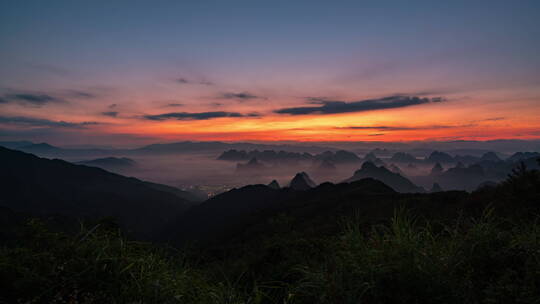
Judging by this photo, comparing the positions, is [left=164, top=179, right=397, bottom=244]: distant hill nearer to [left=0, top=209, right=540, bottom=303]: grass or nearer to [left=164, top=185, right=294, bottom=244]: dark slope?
[left=164, top=185, right=294, bottom=244]: dark slope

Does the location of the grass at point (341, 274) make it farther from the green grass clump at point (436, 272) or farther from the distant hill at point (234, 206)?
the distant hill at point (234, 206)

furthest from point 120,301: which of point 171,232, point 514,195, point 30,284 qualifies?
point 171,232

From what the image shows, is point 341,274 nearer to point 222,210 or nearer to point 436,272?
point 436,272

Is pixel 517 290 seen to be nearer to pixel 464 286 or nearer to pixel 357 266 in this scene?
pixel 464 286

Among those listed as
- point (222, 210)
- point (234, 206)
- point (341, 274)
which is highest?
point (341, 274)

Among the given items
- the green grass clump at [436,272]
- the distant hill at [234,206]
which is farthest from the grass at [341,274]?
the distant hill at [234,206]

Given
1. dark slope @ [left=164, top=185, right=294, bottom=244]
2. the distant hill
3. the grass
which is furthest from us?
dark slope @ [left=164, top=185, right=294, bottom=244]

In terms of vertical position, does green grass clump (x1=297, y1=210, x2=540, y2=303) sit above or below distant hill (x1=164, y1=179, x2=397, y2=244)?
above

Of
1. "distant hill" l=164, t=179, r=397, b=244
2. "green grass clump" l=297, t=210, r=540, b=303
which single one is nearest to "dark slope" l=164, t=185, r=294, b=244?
"distant hill" l=164, t=179, r=397, b=244

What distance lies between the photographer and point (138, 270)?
4.18 m

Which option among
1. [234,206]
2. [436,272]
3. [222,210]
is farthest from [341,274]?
[234,206]

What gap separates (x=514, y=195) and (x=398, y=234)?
15.5 meters

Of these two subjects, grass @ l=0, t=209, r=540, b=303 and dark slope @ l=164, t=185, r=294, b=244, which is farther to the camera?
dark slope @ l=164, t=185, r=294, b=244

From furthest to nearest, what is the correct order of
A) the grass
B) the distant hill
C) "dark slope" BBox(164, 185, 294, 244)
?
"dark slope" BBox(164, 185, 294, 244) → the distant hill → the grass
